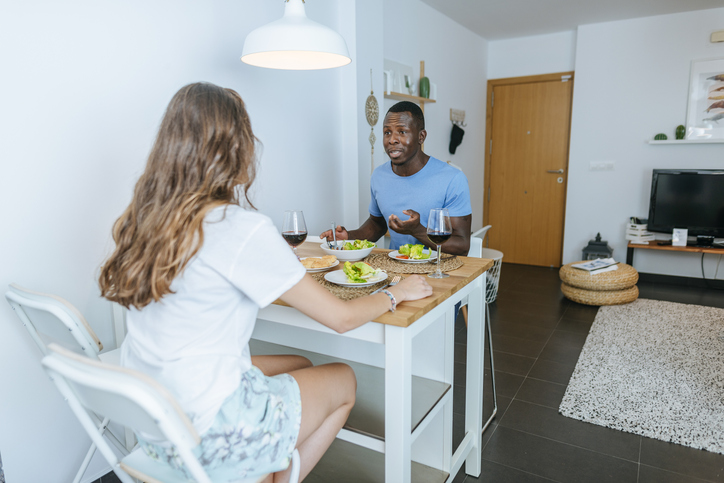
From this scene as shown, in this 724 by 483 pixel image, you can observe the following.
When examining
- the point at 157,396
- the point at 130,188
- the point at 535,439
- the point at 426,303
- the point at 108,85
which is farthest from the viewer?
the point at 535,439

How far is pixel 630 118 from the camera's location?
15.6ft

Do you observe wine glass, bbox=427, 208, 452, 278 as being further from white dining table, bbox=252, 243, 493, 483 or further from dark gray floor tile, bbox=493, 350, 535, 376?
dark gray floor tile, bbox=493, 350, 535, 376

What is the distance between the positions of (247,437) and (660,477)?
5.44 feet

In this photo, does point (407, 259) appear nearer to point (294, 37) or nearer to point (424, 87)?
point (294, 37)

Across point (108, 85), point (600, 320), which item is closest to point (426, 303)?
point (108, 85)

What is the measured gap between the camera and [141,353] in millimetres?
1021

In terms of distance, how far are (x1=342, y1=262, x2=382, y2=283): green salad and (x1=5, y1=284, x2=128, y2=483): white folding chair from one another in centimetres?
69

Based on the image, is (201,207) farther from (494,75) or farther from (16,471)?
(494,75)

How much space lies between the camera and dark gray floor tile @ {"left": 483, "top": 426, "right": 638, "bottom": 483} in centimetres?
183

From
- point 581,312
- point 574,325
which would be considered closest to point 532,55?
point 581,312

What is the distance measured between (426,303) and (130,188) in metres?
1.22

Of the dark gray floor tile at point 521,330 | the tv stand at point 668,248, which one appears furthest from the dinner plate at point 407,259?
the tv stand at point 668,248

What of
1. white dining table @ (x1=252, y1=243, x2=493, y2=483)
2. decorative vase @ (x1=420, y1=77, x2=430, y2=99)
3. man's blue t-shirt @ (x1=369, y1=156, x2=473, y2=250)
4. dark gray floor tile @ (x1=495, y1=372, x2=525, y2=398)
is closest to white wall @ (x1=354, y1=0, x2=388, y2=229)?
man's blue t-shirt @ (x1=369, y1=156, x2=473, y2=250)

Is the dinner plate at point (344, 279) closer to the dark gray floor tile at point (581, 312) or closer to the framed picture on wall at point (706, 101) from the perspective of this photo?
the dark gray floor tile at point (581, 312)
